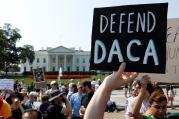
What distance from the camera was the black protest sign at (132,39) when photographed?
4188 mm

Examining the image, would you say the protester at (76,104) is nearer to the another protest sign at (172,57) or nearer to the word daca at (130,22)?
the another protest sign at (172,57)

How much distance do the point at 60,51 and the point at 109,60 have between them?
172m

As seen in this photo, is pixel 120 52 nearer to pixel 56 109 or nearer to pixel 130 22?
pixel 130 22

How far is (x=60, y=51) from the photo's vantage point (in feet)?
578

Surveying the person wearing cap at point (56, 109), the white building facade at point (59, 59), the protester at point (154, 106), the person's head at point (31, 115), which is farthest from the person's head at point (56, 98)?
the white building facade at point (59, 59)

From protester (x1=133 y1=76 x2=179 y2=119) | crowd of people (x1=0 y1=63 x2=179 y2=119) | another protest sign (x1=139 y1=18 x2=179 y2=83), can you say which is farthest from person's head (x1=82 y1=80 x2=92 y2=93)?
protester (x1=133 y1=76 x2=179 y2=119)

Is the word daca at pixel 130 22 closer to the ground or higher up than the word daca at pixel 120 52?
higher up

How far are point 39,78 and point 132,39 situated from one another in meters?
11.5

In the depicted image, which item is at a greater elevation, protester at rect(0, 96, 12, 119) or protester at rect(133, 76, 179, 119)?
protester at rect(133, 76, 179, 119)

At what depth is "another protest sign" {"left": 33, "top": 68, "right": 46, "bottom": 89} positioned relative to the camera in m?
14.8

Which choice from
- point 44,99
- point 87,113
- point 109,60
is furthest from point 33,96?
point 87,113

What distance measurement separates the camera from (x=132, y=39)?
4.31 m

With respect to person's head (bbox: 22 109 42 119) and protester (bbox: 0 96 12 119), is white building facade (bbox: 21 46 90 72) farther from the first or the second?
person's head (bbox: 22 109 42 119)

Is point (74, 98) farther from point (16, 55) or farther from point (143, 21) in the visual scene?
point (16, 55)
